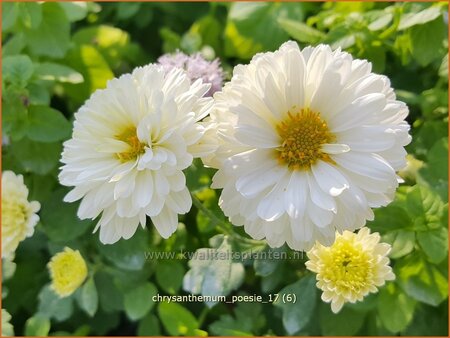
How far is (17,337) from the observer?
107cm

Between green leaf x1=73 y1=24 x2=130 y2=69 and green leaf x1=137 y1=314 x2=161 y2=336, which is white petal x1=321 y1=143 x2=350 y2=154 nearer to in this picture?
green leaf x1=137 y1=314 x2=161 y2=336

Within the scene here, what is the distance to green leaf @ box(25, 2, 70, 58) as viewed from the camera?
1.15m

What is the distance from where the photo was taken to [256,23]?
125cm

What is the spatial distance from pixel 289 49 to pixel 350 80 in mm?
81

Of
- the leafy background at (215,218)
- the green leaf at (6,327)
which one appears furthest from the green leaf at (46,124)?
the green leaf at (6,327)

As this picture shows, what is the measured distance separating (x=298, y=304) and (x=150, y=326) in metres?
0.31

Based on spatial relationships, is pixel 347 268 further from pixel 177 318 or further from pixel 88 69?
pixel 88 69

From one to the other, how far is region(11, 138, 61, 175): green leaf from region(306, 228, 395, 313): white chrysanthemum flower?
56cm

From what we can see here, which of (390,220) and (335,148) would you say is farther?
(390,220)

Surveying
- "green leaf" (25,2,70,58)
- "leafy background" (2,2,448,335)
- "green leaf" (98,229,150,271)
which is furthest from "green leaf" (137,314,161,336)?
"green leaf" (25,2,70,58)

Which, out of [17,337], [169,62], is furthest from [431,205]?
[17,337]

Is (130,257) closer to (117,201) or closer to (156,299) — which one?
(156,299)

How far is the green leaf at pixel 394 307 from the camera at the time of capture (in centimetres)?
92

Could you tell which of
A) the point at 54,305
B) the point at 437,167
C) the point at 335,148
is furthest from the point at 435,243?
the point at 54,305
